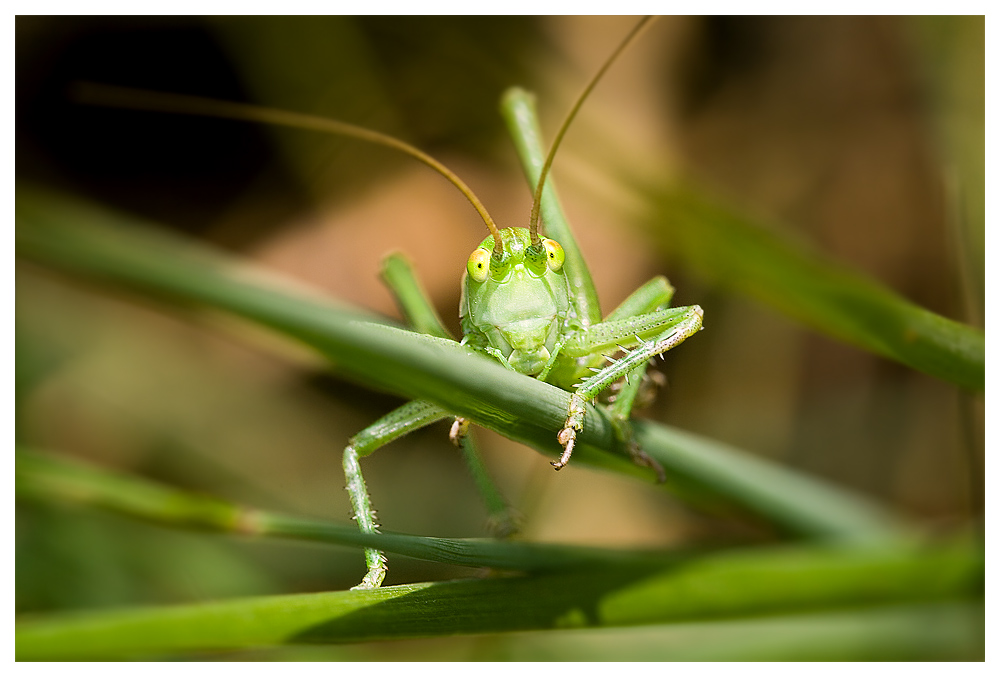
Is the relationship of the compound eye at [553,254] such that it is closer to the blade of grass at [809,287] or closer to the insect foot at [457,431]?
the blade of grass at [809,287]

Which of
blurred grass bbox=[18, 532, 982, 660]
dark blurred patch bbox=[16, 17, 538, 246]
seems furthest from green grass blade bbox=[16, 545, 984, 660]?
dark blurred patch bbox=[16, 17, 538, 246]

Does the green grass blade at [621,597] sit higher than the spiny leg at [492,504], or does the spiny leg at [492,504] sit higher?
the spiny leg at [492,504]

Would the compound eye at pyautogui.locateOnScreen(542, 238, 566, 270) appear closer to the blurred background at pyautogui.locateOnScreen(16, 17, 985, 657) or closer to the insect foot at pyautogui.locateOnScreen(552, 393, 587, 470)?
the insect foot at pyautogui.locateOnScreen(552, 393, 587, 470)

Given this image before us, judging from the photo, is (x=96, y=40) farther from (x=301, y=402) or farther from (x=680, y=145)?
(x=680, y=145)

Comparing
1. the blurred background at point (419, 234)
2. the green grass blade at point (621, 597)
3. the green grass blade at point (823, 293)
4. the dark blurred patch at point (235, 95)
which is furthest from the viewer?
the dark blurred patch at point (235, 95)

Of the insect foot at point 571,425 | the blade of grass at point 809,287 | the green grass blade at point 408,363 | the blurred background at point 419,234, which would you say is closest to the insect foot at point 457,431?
the green grass blade at point 408,363
